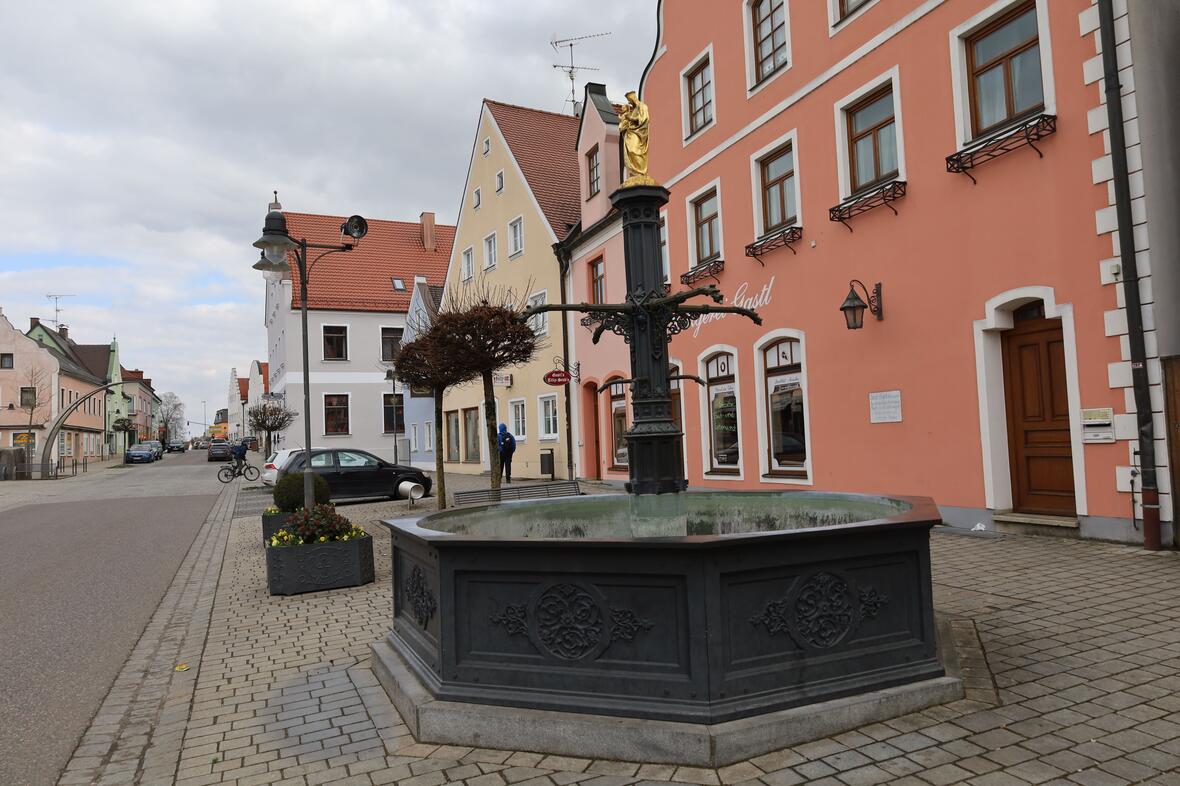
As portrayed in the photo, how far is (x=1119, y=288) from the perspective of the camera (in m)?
8.13

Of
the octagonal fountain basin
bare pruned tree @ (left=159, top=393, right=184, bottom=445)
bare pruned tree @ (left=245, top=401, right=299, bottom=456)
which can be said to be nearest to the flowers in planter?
the octagonal fountain basin

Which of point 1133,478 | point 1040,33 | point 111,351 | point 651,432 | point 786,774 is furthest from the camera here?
point 111,351

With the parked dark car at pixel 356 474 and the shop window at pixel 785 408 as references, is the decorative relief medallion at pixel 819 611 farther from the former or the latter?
the parked dark car at pixel 356 474

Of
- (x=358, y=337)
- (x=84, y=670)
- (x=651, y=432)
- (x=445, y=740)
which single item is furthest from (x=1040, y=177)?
(x=358, y=337)

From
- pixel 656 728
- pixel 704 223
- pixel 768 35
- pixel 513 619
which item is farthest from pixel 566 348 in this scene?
pixel 656 728

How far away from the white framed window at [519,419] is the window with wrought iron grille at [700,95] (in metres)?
11.4

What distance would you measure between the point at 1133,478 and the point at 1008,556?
1496 millimetres

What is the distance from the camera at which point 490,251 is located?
28156 millimetres

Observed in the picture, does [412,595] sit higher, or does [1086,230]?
[1086,230]

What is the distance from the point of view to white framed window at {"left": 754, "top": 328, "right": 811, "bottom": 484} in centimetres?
1312

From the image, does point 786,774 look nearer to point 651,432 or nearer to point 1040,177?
point 651,432

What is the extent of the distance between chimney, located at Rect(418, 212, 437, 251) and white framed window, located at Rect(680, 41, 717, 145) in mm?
32414

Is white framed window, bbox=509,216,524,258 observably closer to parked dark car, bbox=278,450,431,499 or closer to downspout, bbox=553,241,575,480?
downspout, bbox=553,241,575,480

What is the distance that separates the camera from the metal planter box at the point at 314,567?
8.14 meters
